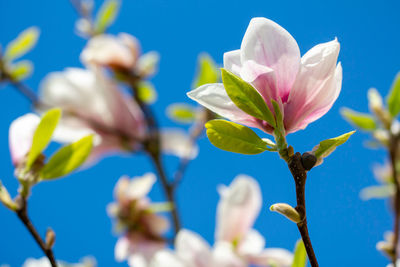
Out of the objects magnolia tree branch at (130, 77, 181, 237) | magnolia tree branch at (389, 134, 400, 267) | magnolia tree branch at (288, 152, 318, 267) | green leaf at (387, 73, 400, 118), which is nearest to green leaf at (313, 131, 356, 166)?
magnolia tree branch at (288, 152, 318, 267)

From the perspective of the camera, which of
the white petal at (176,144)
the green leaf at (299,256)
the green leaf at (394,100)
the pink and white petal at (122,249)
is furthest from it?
the white petal at (176,144)

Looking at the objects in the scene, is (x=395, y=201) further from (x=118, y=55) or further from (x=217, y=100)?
(x=118, y=55)

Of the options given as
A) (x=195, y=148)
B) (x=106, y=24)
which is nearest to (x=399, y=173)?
(x=195, y=148)

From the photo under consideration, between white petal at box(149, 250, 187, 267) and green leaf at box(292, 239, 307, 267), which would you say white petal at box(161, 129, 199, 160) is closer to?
white petal at box(149, 250, 187, 267)

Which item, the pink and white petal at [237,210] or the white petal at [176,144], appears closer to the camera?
the pink and white petal at [237,210]

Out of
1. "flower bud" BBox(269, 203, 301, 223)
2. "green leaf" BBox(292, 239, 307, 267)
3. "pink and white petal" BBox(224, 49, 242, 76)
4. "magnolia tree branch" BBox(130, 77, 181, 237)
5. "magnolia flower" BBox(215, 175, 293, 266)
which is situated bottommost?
"flower bud" BBox(269, 203, 301, 223)

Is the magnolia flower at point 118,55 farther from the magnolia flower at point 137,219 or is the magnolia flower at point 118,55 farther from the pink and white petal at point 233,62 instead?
the pink and white petal at point 233,62

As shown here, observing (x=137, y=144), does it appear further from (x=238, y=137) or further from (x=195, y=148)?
(x=238, y=137)

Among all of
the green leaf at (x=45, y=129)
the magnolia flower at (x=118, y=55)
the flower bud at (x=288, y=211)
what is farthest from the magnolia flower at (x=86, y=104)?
the flower bud at (x=288, y=211)

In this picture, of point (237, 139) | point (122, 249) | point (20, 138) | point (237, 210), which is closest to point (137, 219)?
point (122, 249)
